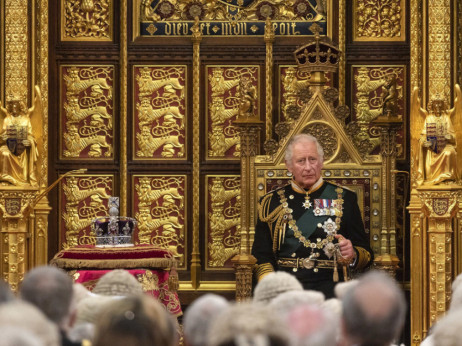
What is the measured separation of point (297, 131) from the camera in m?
9.92

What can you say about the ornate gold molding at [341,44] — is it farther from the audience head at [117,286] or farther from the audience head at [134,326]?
the audience head at [134,326]

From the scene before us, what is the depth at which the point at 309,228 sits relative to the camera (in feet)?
28.6

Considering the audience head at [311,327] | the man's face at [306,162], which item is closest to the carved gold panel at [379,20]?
the man's face at [306,162]

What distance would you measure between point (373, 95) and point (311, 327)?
634 cm

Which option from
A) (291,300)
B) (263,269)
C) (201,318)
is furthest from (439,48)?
(201,318)

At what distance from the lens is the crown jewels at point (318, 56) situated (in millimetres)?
9883

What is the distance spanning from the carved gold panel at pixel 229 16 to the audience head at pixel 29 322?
677 cm

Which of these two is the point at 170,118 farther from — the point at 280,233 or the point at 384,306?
the point at 384,306

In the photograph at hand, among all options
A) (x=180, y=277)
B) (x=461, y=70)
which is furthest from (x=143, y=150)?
(x=461, y=70)

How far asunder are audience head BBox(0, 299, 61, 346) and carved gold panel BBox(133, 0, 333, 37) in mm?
6766

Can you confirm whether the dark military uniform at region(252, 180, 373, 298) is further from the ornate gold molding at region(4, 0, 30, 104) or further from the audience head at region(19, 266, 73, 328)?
the audience head at region(19, 266, 73, 328)

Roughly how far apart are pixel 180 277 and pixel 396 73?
2.62m

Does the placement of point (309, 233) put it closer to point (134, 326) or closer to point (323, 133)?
point (323, 133)

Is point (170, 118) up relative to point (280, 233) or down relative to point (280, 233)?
up
